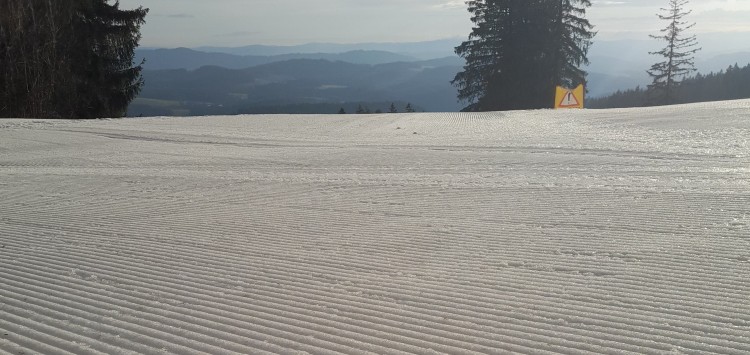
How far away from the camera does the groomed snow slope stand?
10.9 feet

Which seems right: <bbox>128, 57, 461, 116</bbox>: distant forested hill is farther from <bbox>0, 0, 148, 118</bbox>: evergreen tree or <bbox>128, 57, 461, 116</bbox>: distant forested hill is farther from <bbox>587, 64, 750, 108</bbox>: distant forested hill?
<bbox>0, 0, 148, 118</bbox>: evergreen tree

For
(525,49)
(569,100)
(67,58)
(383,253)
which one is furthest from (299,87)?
(383,253)

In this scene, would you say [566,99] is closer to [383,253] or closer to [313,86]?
[383,253]

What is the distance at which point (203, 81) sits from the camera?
150 m

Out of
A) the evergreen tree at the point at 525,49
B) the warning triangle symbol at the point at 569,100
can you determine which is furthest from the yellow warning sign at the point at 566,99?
the evergreen tree at the point at 525,49

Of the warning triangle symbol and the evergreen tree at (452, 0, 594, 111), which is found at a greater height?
the evergreen tree at (452, 0, 594, 111)

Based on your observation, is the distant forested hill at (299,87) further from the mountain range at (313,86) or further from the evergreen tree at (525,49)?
the evergreen tree at (525,49)

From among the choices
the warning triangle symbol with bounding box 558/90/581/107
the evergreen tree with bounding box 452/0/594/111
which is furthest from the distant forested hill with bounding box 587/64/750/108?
the warning triangle symbol with bounding box 558/90/581/107

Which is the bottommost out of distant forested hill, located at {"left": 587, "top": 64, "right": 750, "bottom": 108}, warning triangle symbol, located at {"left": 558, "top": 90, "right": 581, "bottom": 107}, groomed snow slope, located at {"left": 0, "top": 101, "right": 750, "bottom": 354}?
groomed snow slope, located at {"left": 0, "top": 101, "right": 750, "bottom": 354}

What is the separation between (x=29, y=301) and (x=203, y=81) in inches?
6024

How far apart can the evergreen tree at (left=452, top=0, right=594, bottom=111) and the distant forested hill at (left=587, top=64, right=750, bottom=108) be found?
A: 984cm

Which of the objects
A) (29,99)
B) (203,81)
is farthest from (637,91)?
(203,81)

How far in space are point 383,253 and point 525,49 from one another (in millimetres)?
36918

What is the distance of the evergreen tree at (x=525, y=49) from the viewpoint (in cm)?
3966
